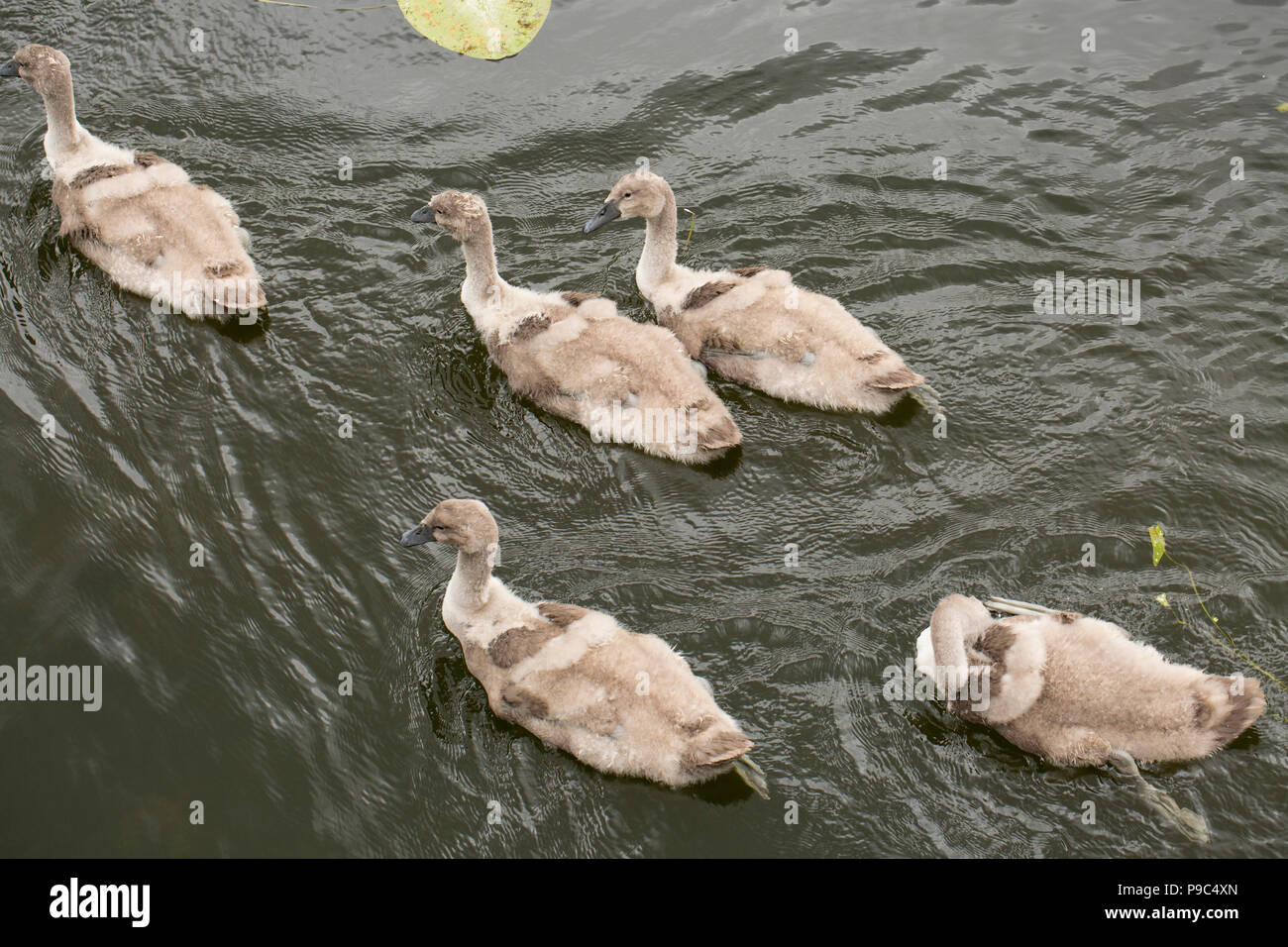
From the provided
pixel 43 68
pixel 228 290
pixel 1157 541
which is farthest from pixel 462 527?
pixel 43 68

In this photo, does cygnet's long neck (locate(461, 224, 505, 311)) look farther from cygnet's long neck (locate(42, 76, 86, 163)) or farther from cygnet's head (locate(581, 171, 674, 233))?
cygnet's long neck (locate(42, 76, 86, 163))

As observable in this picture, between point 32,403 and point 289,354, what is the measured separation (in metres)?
1.63

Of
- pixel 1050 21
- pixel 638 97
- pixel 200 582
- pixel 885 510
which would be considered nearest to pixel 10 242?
pixel 200 582

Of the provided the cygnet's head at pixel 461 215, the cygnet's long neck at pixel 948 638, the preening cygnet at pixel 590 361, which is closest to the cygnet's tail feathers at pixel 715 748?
the cygnet's long neck at pixel 948 638

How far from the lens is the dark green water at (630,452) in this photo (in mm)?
5758

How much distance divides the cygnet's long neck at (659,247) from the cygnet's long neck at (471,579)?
292 centimetres

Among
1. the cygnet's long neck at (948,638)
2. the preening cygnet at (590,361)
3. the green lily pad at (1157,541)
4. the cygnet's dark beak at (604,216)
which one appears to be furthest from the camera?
the cygnet's dark beak at (604,216)

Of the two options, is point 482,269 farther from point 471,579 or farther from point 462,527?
point 471,579

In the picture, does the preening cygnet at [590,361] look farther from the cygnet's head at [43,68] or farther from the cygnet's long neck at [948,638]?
the cygnet's head at [43,68]

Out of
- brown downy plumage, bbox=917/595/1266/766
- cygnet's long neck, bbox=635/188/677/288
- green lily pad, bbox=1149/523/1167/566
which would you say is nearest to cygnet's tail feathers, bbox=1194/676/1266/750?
brown downy plumage, bbox=917/595/1266/766

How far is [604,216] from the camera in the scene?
8328 mm

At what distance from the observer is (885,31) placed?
35.3 feet

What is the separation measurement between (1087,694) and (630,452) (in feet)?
10.3

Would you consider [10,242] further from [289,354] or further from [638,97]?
[638,97]
